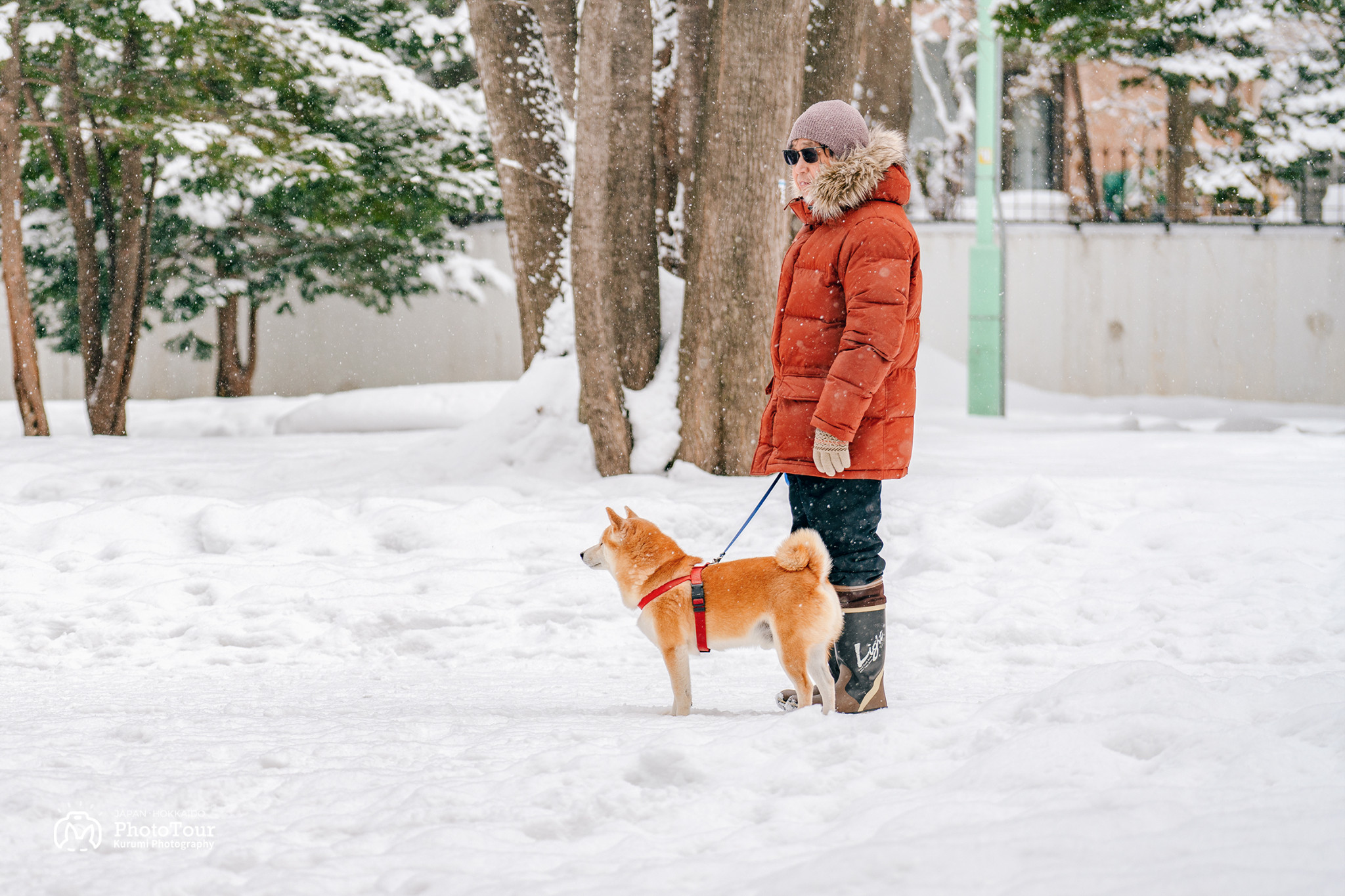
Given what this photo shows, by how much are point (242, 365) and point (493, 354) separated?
4010mm

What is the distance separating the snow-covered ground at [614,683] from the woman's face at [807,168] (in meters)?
1.62

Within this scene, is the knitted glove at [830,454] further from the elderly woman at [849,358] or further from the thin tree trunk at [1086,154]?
the thin tree trunk at [1086,154]

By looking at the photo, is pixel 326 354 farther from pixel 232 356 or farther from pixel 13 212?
pixel 13 212

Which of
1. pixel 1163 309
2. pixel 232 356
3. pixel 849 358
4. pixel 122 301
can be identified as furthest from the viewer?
pixel 232 356

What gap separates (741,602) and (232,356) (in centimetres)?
1581

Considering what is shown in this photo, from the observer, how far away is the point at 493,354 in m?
18.5

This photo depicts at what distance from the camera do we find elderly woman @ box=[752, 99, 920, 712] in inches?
136

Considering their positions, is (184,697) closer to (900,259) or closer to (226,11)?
(900,259)

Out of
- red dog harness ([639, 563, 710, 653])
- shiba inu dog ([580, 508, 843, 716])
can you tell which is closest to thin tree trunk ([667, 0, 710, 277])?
shiba inu dog ([580, 508, 843, 716])

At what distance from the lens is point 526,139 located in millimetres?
8758

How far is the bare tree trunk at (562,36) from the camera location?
8.66 metres

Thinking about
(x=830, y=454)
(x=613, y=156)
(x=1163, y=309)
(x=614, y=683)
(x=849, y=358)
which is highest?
(x=613, y=156)

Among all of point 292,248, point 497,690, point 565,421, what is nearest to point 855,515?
point 497,690

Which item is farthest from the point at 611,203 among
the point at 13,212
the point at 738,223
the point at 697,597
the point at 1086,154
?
the point at 1086,154
